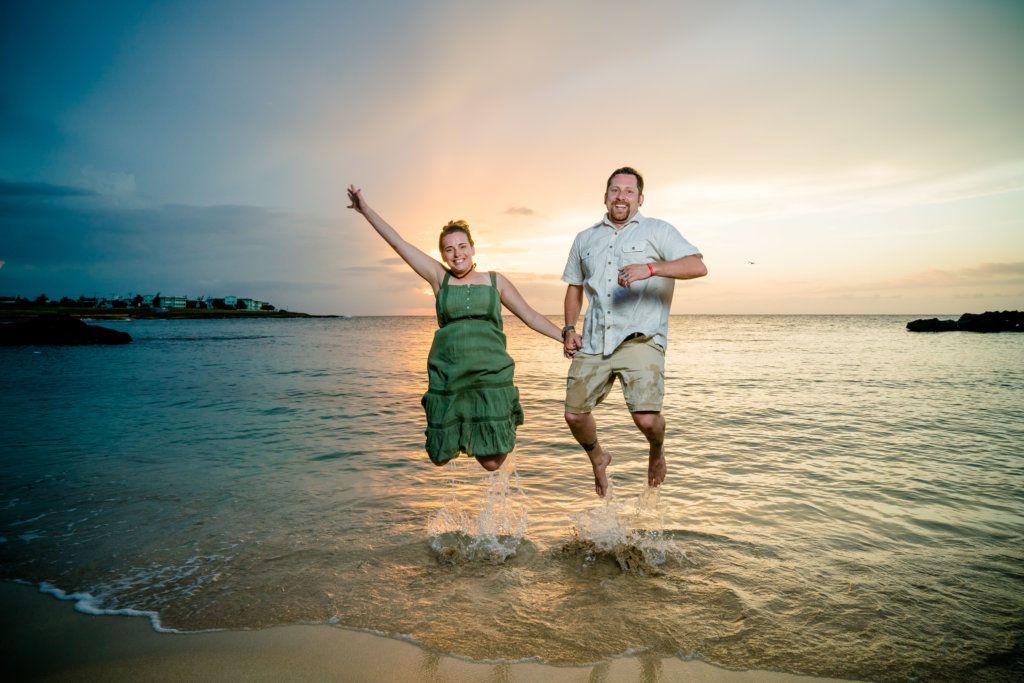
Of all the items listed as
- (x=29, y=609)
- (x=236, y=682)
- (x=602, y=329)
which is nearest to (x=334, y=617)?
(x=236, y=682)

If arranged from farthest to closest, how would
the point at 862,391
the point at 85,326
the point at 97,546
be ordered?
the point at 85,326 → the point at 862,391 → the point at 97,546

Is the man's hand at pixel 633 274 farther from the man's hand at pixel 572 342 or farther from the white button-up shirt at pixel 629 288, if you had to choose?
the man's hand at pixel 572 342

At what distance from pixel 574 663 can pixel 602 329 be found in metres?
2.85

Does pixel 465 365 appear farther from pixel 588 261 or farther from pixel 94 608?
pixel 94 608

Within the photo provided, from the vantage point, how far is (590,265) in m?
5.45

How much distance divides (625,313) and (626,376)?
60cm

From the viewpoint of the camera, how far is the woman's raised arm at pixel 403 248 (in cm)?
510

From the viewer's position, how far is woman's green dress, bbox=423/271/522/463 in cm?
497

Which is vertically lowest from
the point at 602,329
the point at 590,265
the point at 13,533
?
the point at 13,533

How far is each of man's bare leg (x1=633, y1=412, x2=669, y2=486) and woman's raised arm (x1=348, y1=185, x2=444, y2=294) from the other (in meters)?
2.28

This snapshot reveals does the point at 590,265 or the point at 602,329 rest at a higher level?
the point at 590,265

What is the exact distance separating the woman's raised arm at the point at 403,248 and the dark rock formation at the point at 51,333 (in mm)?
50956

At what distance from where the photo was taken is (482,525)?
6.14 m

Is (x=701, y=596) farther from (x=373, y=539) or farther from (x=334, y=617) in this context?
(x=373, y=539)
